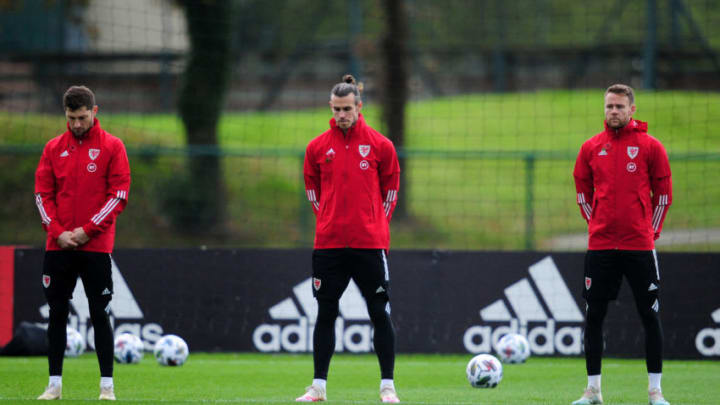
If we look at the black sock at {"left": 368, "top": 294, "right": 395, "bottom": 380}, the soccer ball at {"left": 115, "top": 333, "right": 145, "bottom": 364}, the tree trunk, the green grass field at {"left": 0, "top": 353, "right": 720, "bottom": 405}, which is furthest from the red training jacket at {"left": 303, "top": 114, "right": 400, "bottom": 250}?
the tree trunk

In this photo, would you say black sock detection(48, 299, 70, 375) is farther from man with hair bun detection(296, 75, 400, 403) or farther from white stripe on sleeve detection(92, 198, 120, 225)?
man with hair bun detection(296, 75, 400, 403)

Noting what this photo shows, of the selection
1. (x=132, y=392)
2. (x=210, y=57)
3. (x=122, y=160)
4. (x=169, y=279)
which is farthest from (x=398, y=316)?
(x=210, y=57)

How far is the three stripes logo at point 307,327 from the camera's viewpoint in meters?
11.3

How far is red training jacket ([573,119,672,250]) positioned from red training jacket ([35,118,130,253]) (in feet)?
11.0

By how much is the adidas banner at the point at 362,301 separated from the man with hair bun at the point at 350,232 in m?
4.29

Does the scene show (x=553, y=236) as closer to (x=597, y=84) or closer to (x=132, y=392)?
(x=597, y=84)

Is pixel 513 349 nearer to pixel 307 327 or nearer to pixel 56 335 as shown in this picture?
pixel 307 327

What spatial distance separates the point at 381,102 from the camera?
1770 centimetres

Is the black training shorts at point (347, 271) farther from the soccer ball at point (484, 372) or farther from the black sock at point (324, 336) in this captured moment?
the soccer ball at point (484, 372)

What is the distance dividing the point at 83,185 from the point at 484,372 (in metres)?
3.57

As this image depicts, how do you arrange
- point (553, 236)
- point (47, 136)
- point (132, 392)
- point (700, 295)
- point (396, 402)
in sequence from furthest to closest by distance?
point (47, 136) < point (553, 236) < point (700, 295) < point (132, 392) < point (396, 402)

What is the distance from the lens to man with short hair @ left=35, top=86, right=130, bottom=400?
6.91m

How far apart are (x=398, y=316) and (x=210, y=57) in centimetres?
905

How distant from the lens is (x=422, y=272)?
37.7ft
